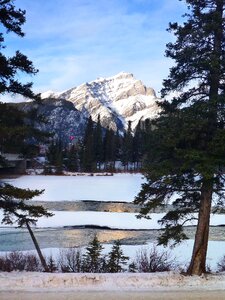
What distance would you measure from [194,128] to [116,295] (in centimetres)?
487

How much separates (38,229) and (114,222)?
625 cm

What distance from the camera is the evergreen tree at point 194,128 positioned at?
11.5 meters

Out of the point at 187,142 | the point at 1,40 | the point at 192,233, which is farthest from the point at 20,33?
the point at 192,233

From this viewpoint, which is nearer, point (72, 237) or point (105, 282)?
point (105, 282)

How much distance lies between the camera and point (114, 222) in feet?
110

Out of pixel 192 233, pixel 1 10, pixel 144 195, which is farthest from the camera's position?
pixel 192 233

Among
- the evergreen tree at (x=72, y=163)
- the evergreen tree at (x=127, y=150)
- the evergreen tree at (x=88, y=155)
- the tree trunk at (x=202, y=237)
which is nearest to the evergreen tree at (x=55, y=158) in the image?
the evergreen tree at (x=72, y=163)

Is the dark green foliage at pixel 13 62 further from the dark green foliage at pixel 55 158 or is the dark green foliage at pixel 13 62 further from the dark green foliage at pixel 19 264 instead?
the dark green foliage at pixel 55 158

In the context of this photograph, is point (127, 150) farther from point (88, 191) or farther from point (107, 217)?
point (107, 217)

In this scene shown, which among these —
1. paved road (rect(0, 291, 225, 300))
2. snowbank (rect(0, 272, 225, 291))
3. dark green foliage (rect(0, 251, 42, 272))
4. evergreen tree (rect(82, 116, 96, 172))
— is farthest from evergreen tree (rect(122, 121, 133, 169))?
paved road (rect(0, 291, 225, 300))

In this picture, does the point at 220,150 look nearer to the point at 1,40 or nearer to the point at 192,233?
the point at 1,40

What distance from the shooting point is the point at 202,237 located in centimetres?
1233

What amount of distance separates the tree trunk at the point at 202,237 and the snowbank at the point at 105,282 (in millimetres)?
972

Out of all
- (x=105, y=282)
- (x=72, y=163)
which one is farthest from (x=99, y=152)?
(x=105, y=282)
